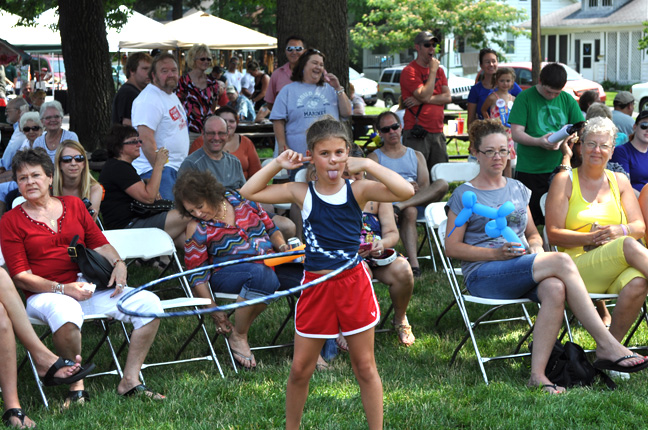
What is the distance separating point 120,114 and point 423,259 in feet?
11.0

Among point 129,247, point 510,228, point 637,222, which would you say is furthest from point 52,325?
point 637,222

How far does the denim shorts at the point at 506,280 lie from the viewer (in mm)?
4715

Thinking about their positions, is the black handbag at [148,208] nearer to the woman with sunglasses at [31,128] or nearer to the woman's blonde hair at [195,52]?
the woman with sunglasses at [31,128]

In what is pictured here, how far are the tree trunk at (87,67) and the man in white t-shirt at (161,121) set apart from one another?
21.4ft

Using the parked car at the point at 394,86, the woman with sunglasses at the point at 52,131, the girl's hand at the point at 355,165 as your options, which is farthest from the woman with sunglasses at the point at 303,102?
the parked car at the point at 394,86

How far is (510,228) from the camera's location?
4867 millimetres

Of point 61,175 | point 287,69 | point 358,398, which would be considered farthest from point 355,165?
point 287,69

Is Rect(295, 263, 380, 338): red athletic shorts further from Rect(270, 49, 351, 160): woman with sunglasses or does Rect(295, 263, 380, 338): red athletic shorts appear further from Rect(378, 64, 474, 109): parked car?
Rect(378, 64, 474, 109): parked car

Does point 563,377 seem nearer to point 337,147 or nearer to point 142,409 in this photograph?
point 337,147

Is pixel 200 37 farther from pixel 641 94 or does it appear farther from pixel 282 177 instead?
pixel 282 177

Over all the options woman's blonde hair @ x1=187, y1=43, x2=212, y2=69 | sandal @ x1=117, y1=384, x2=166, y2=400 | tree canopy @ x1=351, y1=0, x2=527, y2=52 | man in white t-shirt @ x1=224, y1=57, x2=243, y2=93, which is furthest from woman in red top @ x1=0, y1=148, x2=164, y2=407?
tree canopy @ x1=351, y1=0, x2=527, y2=52

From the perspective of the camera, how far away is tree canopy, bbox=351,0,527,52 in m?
36.9

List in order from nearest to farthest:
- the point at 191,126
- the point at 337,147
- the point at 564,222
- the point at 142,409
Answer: the point at 337,147
the point at 142,409
the point at 564,222
the point at 191,126

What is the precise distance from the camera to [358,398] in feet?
14.4
